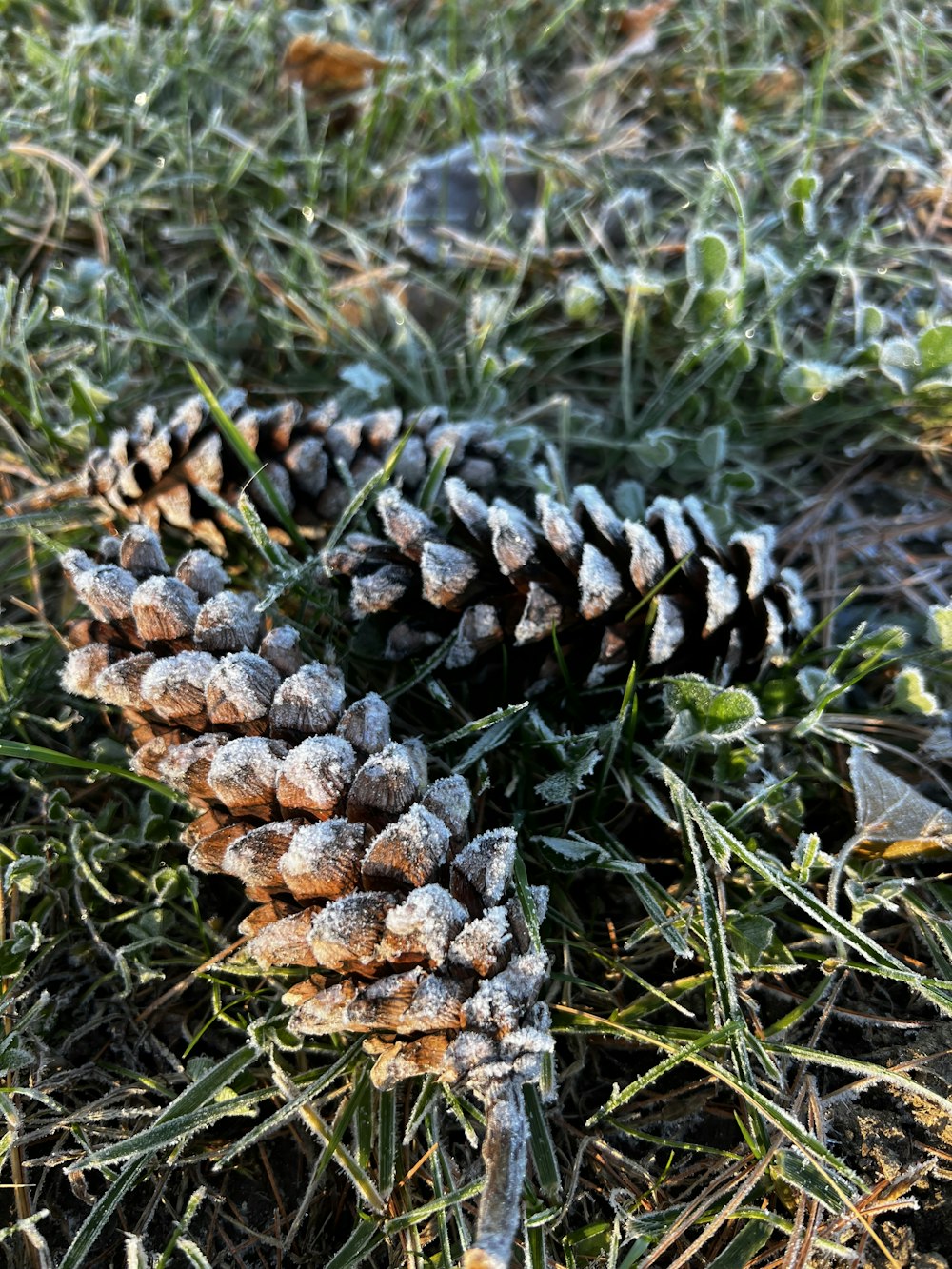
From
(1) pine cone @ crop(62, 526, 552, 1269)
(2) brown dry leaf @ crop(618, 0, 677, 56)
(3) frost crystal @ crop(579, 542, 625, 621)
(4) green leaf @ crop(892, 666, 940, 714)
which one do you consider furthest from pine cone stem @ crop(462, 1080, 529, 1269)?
(2) brown dry leaf @ crop(618, 0, 677, 56)

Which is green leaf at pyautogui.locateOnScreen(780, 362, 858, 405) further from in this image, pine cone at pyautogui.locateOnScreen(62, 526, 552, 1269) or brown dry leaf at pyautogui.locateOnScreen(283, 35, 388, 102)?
brown dry leaf at pyautogui.locateOnScreen(283, 35, 388, 102)

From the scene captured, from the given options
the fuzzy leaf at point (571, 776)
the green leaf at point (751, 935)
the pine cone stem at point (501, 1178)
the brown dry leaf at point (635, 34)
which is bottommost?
the green leaf at point (751, 935)

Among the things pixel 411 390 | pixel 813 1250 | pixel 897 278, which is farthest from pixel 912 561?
pixel 813 1250

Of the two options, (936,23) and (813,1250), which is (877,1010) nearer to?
(813,1250)

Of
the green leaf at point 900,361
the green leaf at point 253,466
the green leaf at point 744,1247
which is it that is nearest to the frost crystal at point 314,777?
the green leaf at point 253,466

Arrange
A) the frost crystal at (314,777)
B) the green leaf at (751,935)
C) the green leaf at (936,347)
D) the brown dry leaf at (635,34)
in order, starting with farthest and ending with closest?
the brown dry leaf at (635,34) → the green leaf at (936,347) → the green leaf at (751,935) → the frost crystal at (314,777)

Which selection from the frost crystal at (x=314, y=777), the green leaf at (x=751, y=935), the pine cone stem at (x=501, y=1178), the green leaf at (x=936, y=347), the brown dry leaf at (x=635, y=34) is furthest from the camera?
the brown dry leaf at (x=635, y=34)

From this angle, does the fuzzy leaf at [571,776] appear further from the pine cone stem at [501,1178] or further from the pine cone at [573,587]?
the pine cone stem at [501,1178]
